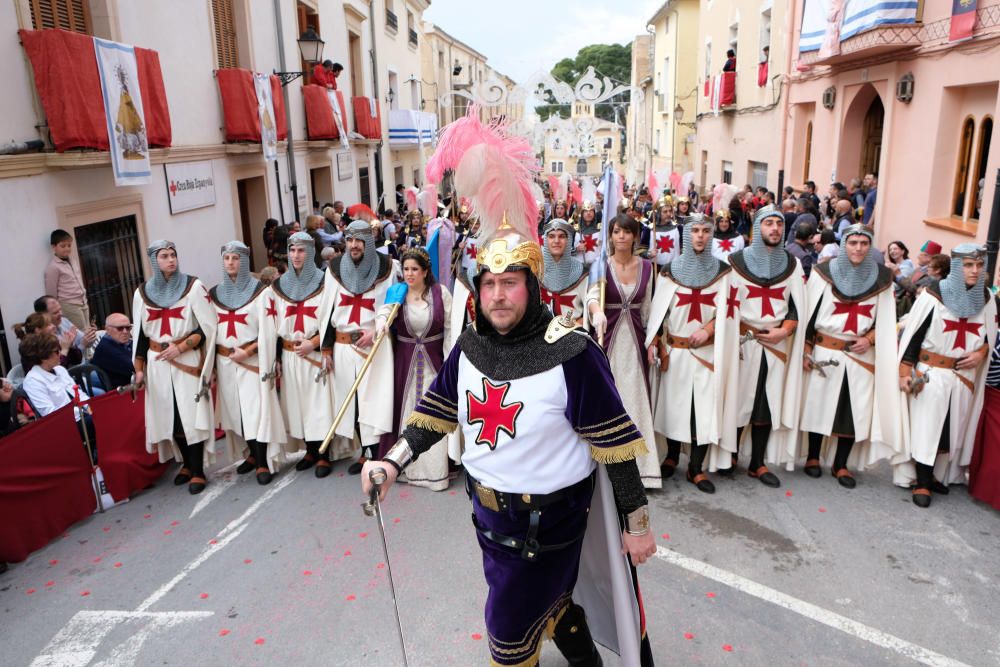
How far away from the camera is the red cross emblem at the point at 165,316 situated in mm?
5184

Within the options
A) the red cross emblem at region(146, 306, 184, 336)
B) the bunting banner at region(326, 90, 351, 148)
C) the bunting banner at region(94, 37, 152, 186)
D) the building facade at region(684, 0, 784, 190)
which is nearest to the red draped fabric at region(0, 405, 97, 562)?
the red cross emblem at region(146, 306, 184, 336)

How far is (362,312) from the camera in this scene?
532 cm

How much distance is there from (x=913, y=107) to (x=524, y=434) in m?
11.1

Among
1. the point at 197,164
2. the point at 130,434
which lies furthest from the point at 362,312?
the point at 197,164

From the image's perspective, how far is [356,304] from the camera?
17.5ft

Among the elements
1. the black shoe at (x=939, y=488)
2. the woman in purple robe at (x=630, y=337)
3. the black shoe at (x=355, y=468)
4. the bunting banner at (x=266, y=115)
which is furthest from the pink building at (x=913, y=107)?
the bunting banner at (x=266, y=115)

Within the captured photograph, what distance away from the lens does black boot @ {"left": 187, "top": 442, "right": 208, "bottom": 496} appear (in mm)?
5420

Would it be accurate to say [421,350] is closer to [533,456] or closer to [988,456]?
[533,456]

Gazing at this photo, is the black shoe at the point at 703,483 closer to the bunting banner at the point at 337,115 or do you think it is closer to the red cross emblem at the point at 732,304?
the red cross emblem at the point at 732,304

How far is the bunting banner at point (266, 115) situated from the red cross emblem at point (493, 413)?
10.7 metres

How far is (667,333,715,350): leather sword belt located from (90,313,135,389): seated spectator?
4.03 metres

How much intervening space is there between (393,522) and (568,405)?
8.13ft

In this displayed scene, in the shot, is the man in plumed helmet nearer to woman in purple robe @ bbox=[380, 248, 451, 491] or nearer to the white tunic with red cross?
the white tunic with red cross

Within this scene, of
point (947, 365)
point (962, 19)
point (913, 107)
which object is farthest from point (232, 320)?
point (913, 107)
